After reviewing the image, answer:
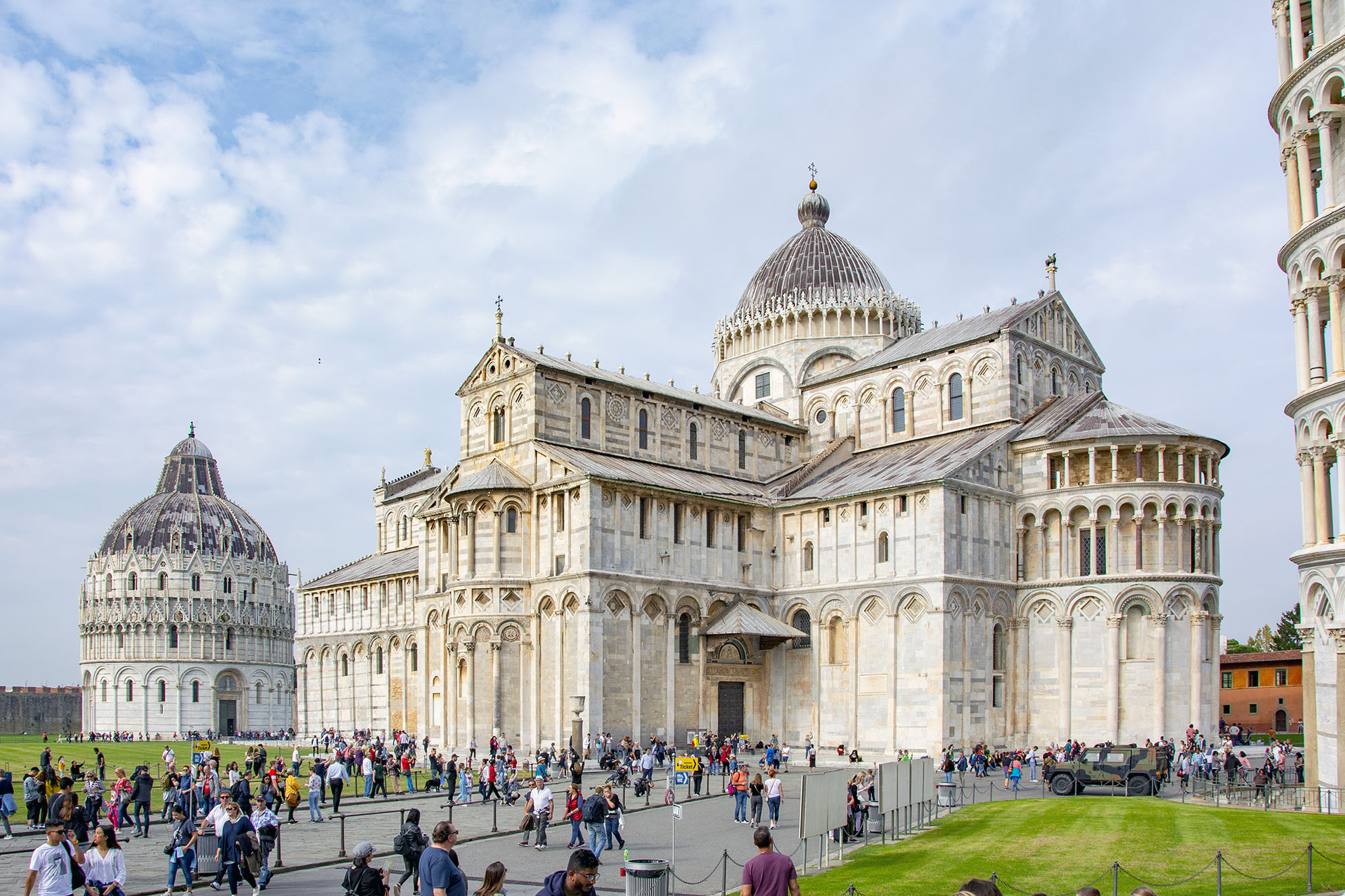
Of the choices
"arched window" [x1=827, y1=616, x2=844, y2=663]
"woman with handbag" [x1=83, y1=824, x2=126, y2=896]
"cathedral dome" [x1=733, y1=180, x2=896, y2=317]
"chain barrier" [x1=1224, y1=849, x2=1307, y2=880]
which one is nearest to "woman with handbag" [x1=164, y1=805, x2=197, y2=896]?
"woman with handbag" [x1=83, y1=824, x2=126, y2=896]

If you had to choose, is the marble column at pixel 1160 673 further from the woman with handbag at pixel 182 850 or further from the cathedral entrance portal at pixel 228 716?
the cathedral entrance portal at pixel 228 716

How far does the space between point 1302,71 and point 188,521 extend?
104 m

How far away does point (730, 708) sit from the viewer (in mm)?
50375

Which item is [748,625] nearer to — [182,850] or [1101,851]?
[1101,851]

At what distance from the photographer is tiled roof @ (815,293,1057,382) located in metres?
54.0

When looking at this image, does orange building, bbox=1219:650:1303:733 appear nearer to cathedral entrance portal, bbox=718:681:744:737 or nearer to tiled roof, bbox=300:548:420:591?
cathedral entrance portal, bbox=718:681:744:737

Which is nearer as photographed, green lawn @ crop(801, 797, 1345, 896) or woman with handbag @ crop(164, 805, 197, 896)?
green lawn @ crop(801, 797, 1345, 896)

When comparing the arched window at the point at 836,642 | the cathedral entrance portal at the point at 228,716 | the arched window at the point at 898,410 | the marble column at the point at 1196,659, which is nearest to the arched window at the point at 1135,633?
the marble column at the point at 1196,659

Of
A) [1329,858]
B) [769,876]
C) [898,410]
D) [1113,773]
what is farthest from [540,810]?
[898,410]

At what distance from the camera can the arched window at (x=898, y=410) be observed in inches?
2231

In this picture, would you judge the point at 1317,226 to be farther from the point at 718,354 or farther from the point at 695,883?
the point at 718,354

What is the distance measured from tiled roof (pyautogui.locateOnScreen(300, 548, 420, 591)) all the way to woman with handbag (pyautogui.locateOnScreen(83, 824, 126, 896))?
55.7 meters

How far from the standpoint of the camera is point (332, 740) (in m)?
59.7

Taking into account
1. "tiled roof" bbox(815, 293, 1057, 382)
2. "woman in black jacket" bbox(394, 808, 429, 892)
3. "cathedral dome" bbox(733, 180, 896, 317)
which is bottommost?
"woman in black jacket" bbox(394, 808, 429, 892)
